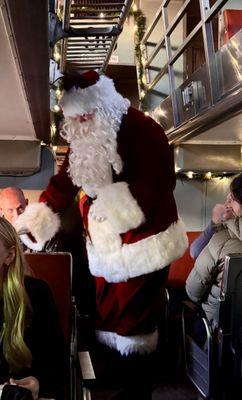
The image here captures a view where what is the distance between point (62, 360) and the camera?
1351 millimetres

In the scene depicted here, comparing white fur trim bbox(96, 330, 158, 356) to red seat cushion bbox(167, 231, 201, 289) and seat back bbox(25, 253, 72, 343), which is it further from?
red seat cushion bbox(167, 231, 201, 289)

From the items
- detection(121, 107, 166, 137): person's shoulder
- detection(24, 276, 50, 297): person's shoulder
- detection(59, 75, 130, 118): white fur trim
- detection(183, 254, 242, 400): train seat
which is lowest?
detection(183, 254, 242, 400): train seat

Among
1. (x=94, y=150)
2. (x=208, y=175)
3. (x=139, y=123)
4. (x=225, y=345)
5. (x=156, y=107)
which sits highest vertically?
(x=156, y=107)

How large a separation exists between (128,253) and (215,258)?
1.70 feet

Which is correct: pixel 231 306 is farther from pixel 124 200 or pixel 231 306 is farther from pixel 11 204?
pixel 11 204

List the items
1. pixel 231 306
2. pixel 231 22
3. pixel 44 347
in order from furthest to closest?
1. pixel 231 22
2. pixel 231 306
3. pixel 44 347

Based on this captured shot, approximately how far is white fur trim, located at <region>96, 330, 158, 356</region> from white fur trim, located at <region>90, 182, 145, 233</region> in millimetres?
515

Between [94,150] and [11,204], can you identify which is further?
[11,204]

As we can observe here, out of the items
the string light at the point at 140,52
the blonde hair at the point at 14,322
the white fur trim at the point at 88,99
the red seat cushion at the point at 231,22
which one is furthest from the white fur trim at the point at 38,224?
the string light at the point at 140,52

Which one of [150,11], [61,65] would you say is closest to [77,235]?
[61,65]

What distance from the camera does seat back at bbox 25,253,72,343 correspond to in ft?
6.01

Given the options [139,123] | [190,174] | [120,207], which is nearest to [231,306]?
[120,207]

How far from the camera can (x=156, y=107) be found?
4363 millimetres

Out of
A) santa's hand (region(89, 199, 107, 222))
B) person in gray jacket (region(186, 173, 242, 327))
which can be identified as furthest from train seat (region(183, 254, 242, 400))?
santa's hand (region(89, 199, 107, 222))
